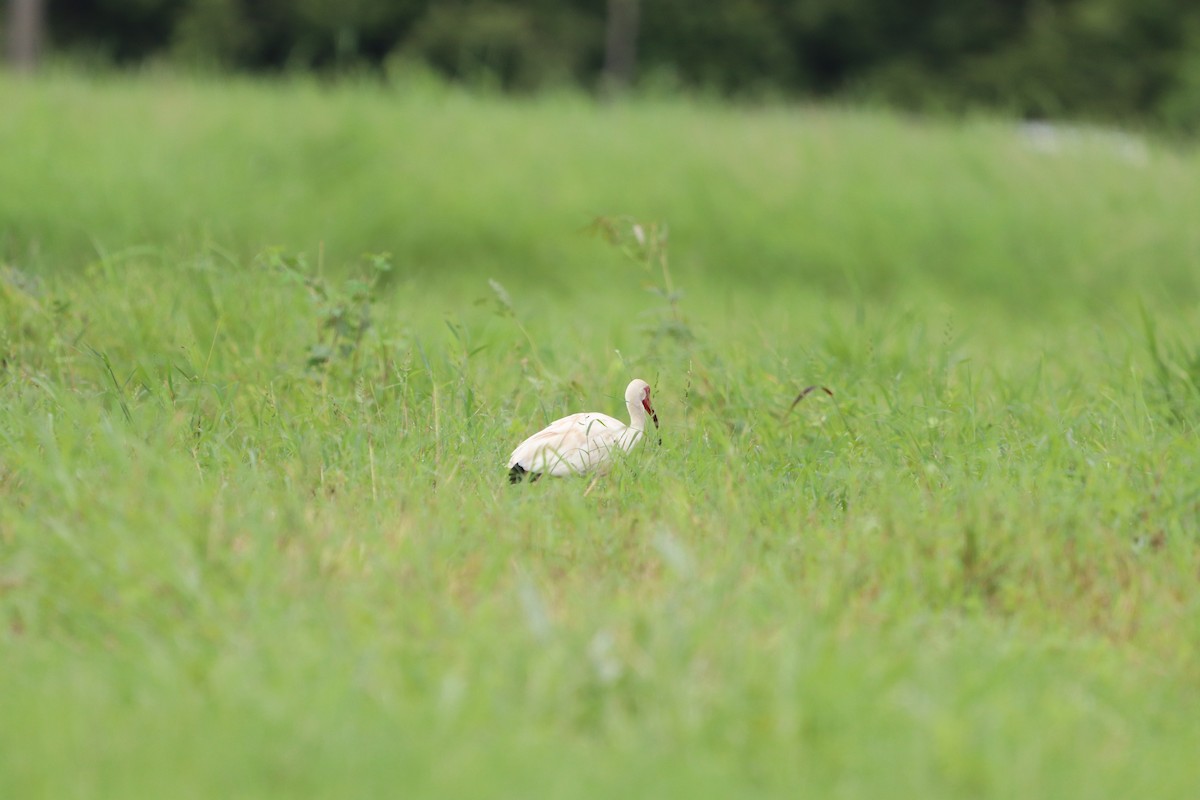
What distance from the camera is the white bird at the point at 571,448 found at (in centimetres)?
329

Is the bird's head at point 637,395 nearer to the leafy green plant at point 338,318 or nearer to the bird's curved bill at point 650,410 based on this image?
the bird's curved bill at point 650,410

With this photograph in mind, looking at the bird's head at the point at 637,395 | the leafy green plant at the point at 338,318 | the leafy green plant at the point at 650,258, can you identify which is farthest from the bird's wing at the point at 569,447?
the leafy green plant at the point at 338,318

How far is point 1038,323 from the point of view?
6.68 metres

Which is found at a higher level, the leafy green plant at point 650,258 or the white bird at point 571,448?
the leafy green plant at point 650,258

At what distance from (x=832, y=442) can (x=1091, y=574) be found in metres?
0.98

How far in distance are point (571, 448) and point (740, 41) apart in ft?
75.9

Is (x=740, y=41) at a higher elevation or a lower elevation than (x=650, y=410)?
lower

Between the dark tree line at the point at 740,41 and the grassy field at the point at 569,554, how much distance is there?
17.3 m

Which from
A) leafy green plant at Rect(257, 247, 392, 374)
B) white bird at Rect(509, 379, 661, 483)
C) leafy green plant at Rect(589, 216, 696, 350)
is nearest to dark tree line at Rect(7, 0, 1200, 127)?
leafy green plant at Rect(589, 216, 696, 350)

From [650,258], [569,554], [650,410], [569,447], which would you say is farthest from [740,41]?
[569,554]

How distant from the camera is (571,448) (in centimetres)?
332

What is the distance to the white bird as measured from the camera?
3.29 metres

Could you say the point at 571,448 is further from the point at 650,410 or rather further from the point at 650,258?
the point at 650,258

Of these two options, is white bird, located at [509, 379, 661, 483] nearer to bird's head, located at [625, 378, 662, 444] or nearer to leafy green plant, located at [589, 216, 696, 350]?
bird's head, located at [625, 378, 662, 444]
